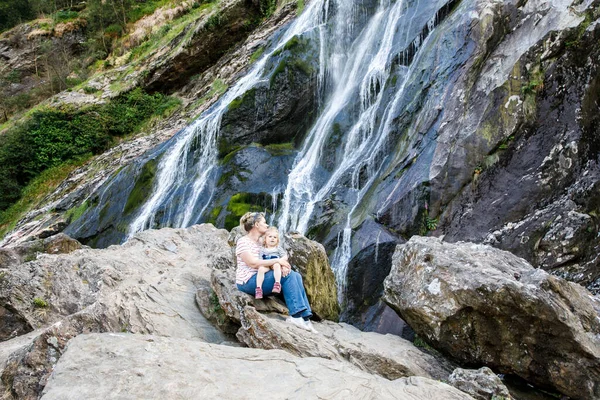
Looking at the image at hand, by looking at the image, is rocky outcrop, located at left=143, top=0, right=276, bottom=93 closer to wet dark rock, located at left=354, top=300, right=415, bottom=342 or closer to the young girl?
wet dark rock, located at left=354, top=300, right=415, bottom=342

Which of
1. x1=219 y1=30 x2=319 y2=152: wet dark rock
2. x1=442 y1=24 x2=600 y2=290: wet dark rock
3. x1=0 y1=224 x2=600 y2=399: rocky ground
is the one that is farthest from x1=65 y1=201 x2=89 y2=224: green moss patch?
x1=442 y1=24 x2=600 y2=290: wet dark rock

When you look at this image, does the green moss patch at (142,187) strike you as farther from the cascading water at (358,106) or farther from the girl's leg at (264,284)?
the girl's leg at (264,284)

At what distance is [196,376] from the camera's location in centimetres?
393

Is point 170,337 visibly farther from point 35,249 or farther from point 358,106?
point 358,106

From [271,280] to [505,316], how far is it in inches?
106

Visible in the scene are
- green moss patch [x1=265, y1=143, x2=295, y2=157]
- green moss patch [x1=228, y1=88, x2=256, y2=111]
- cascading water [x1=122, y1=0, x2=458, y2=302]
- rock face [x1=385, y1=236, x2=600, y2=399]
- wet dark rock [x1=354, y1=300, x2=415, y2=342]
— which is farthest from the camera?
green moss patch [x1=228, y1=88, x2=256, y2=111]

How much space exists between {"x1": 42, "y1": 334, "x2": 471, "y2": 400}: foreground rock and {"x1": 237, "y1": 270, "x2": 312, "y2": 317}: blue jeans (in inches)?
52.0

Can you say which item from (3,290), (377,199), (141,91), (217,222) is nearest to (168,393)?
(3,290)

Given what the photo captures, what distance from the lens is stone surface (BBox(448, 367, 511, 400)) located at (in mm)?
4594

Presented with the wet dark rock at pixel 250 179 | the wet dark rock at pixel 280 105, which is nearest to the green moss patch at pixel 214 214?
the wet dark rock at pixel 250 179

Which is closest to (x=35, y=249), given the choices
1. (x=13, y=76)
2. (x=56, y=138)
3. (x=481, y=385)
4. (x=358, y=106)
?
(x=358, y=106)

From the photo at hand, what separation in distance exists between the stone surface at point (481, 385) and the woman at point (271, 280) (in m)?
1.77

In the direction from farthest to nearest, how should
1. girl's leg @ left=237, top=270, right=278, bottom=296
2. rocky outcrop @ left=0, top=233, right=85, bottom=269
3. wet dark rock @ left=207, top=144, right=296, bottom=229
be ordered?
wet dark rock @ left=207, top=144, right=296, bottom=229
rocky outcrop @ left=0, top=233, right=85, bottom=269
girl's leg @ left=237, top=270, right=278, bottom=296

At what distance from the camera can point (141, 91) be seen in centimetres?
2733
